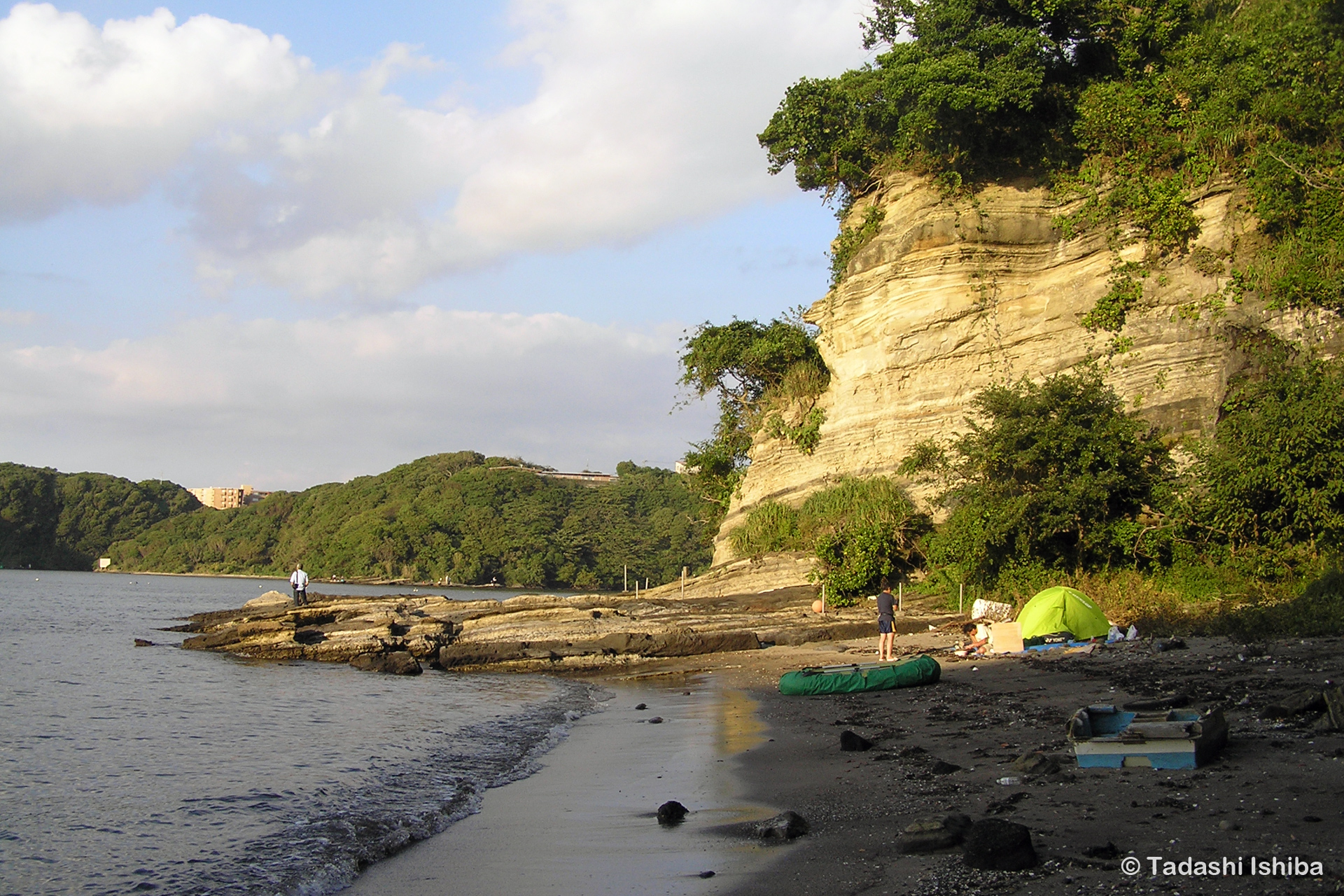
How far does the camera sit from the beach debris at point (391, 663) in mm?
20328

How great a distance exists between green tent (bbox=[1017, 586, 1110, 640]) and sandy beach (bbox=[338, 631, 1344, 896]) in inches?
97.8

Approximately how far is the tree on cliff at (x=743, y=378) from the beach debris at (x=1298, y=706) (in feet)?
68.8

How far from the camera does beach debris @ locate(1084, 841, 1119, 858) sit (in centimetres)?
486

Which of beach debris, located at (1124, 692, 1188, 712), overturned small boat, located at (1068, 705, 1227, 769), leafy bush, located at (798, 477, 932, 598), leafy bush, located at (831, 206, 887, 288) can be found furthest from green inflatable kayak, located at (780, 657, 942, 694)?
leafy bush, located at (831, 206, 887, 288)

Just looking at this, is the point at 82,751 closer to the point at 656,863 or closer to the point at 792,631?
the point at 656,863

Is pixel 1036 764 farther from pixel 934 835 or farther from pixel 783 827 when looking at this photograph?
pixel 783 827

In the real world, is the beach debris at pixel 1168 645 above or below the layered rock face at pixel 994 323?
below

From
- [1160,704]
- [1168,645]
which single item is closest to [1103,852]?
[1160,704]

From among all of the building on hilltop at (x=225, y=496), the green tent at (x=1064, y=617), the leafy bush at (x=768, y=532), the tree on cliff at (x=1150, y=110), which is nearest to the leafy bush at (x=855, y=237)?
the tree on cliff at (x=1150, y=110)

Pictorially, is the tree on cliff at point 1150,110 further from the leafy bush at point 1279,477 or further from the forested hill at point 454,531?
the forested hill at point 454,531

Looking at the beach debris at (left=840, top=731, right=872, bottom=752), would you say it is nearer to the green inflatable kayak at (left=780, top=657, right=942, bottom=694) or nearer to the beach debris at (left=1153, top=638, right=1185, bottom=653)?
the green inflatable kayak at (left=780, top=657, right=942, bottom=694)

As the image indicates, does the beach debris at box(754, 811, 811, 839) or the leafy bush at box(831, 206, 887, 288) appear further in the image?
the leafy bush at box(831, 206, 887, 288)

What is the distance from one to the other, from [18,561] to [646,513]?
73089mm

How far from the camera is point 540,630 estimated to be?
22172mm
